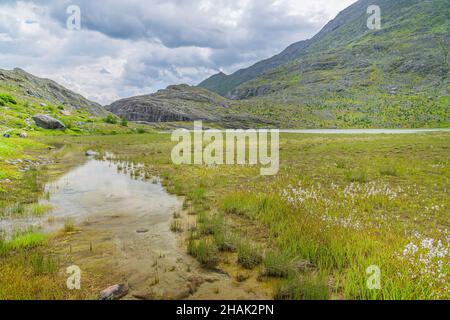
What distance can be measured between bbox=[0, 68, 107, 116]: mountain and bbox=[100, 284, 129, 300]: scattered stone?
138 metres

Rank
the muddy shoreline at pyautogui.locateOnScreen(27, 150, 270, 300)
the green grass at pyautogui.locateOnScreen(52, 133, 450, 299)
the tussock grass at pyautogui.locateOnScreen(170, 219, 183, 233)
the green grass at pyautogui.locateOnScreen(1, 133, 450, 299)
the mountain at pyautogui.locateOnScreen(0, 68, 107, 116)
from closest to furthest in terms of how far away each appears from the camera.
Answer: the green grass at pyautogui.locateOnScreen(1, 133, 450, 299), the muddy shoreline at pyautogui.locateOnScreen(27, 150, 270, 300), the green grass at pyautogui.locateOnScreen(52, 133, 450, 299), the tussock grass at pyautogui.locateOnScreen(170, 219, 183, 233), the mountain at pyautogui.locateOnScreen(0, 68, 107, 116)

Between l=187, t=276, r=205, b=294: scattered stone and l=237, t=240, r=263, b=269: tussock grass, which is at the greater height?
l=237, t=240, r=263, b=269: tussock grass

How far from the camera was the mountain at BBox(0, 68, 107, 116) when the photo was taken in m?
129

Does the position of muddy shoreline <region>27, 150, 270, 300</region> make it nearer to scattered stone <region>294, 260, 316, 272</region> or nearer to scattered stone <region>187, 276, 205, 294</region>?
scattered stone <region>187, 276, 205, 294</region>

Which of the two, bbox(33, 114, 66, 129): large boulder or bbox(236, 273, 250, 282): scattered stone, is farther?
bbox(33, 114, 66, 129): large boulder

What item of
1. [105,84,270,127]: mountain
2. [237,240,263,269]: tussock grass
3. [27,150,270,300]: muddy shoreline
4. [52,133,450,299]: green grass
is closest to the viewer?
[27,150,270,300]: muddy shoreline

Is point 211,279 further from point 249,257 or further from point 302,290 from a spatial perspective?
point 302,290

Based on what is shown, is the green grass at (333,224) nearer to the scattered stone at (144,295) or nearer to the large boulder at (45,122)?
the scattered stone at (144,295)

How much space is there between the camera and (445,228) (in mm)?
10148

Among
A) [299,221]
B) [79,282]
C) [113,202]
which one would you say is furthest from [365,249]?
[113,202]
